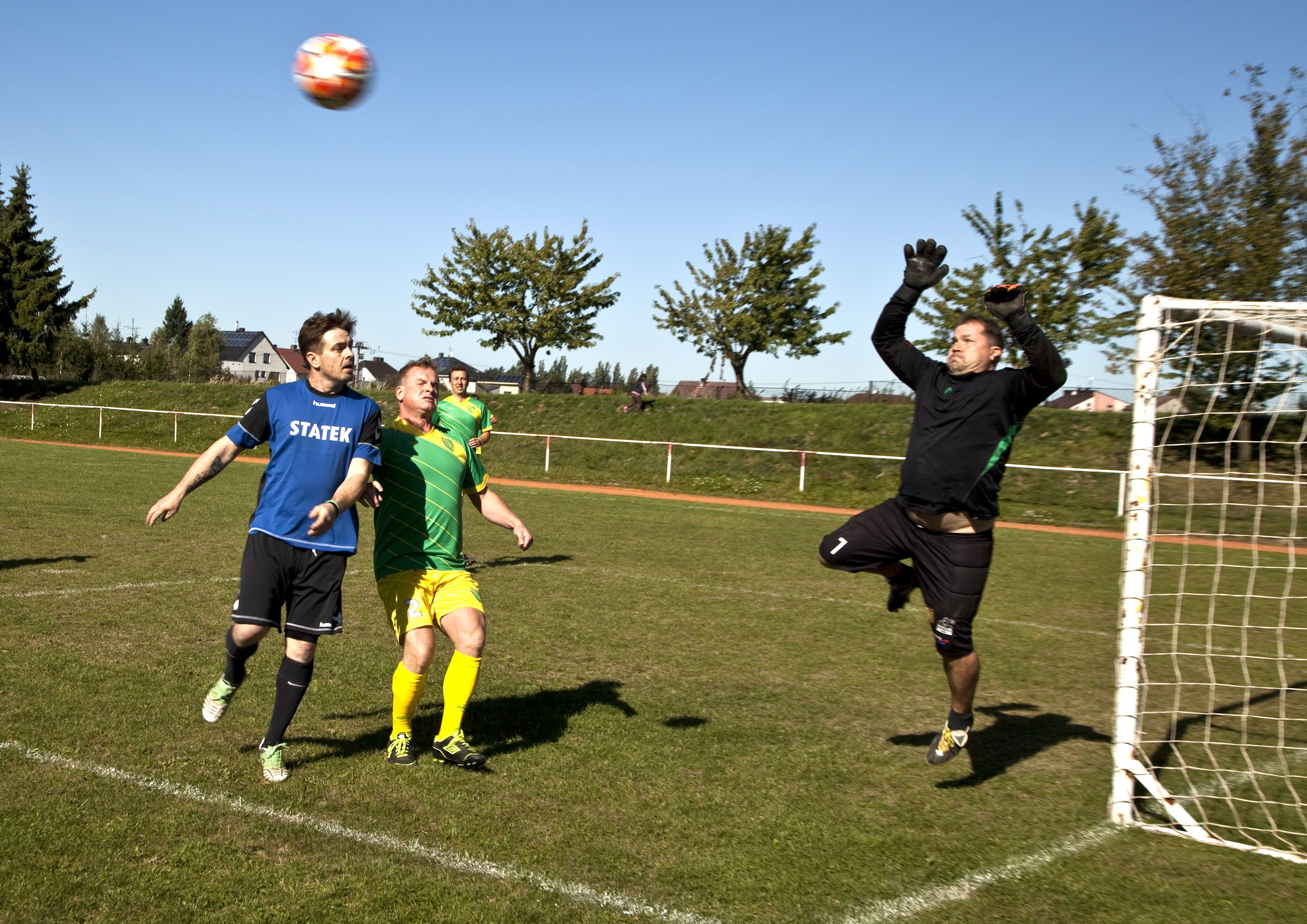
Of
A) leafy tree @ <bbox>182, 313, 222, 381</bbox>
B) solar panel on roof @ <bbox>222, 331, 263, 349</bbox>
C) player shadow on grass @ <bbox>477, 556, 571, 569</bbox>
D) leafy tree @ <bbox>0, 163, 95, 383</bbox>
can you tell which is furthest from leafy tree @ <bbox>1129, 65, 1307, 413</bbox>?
solar panel on roof @ <bbox>222, 331, 263, 349</bbox>

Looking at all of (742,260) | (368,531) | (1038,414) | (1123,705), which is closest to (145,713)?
(1123,705)

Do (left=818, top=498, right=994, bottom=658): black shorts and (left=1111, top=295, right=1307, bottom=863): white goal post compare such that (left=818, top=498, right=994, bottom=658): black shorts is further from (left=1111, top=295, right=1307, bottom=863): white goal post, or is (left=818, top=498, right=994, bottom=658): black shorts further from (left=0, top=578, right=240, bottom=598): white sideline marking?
(left=0, top=578, right=240, bottom=598): white sideline marking

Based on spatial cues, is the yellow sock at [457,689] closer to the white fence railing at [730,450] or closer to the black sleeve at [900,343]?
the black sleeve at [900,343]

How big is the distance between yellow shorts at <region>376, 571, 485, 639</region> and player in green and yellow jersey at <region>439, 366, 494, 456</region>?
3.56 metres

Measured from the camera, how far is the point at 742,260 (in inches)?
1756

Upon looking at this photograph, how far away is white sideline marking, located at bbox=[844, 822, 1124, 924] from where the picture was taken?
11.4ft

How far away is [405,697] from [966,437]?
2.95 m

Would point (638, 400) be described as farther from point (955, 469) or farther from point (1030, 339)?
point (1030, 339)

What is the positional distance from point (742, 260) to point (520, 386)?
12.2 m

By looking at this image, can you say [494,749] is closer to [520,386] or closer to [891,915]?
[891,915]

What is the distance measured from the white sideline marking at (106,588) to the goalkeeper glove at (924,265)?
224 inches

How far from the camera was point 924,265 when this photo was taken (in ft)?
16.8

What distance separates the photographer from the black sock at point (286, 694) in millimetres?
4570

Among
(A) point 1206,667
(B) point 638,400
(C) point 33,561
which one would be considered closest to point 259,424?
(C) point 33,561
